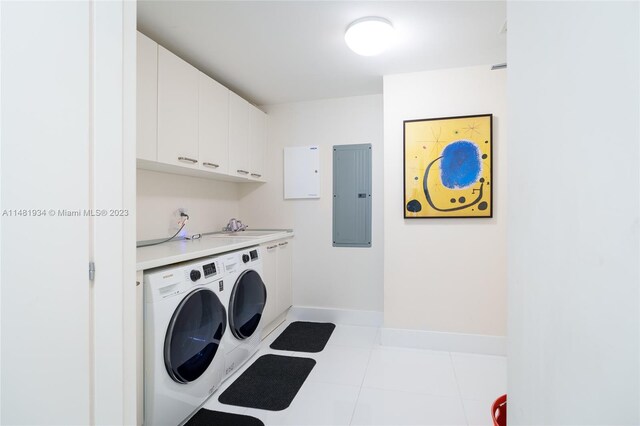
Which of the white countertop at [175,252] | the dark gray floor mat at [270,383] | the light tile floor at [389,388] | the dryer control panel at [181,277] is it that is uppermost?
the white countertop at [175,252]

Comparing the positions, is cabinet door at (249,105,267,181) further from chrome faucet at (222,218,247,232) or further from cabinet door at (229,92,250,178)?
chrome faucet at (222,218,247,232)

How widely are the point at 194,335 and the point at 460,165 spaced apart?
91.1 inches

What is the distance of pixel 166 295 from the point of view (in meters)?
1.45

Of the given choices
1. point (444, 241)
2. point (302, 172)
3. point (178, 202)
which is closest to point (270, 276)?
point (178, 202)

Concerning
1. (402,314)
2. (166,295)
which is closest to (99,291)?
(166,295)

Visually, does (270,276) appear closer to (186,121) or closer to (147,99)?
(186,121)

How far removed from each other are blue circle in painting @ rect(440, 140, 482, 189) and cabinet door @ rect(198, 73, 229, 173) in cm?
188

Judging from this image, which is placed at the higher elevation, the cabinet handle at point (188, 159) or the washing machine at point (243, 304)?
the cabinet handle at point (188, 159)

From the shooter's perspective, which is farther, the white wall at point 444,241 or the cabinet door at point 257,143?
the cabinet door at point 257,143

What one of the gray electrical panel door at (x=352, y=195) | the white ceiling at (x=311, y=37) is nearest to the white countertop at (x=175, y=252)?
the gray electrical panel door at (x=352, y=195)

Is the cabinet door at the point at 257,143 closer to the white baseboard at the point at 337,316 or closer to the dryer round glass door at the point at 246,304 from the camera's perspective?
the dryer round glass door at the point at 246,304

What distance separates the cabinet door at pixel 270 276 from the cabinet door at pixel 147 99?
48.6 inches

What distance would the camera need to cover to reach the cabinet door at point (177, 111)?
183 centimetres

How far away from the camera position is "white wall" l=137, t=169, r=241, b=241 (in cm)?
214
